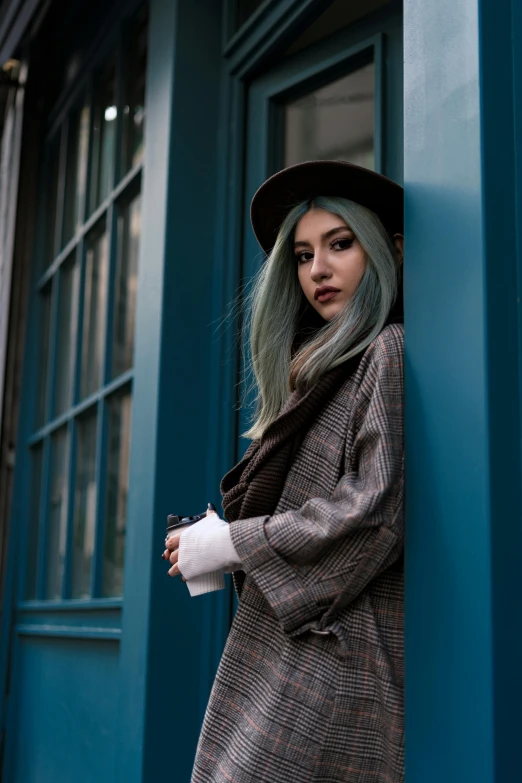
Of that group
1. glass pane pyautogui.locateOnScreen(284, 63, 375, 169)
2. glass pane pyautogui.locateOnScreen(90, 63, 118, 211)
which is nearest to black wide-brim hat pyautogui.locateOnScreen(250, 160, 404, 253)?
glass pane pyautogui.locateOnScreen(284, 63, 375, 169)

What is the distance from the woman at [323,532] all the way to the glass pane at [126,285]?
1.62 meters

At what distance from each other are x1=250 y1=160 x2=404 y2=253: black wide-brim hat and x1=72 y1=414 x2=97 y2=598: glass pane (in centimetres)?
188

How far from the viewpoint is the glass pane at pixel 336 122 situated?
2.52m

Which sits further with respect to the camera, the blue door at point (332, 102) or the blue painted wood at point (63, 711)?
the blue painted wood at point (63, 711)

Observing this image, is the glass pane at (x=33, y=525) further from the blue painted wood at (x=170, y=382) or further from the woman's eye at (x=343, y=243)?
the woman's eye at (x=343, y=243)

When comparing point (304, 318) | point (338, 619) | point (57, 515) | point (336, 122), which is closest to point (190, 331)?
point (336, 122)

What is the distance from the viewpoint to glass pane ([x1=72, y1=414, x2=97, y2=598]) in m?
3.57

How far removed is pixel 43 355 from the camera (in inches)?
182

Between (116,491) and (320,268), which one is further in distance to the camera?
(116,491)

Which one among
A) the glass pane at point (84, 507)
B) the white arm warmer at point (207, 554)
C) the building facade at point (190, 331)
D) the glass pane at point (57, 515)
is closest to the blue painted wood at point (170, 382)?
the building facade at point (190, 331)

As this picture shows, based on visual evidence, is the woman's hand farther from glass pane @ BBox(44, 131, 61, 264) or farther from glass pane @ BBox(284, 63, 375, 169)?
glass pane @ BBox(44, 131, 61, 264)

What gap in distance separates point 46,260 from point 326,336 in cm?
324

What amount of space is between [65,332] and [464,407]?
3.10 metres

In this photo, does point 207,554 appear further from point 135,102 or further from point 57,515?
point 57,515
